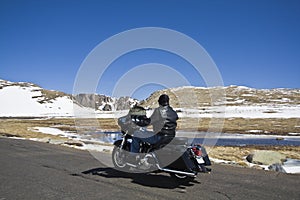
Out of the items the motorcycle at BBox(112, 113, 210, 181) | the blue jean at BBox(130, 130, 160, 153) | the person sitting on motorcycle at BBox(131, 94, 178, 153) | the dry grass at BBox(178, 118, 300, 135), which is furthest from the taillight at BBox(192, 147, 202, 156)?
the dry grass at BBox(178, 118, 300, 135)

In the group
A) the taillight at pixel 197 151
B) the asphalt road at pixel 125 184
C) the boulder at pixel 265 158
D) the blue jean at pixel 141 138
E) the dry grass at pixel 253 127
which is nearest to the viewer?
the asphalt road at pixel 125 184

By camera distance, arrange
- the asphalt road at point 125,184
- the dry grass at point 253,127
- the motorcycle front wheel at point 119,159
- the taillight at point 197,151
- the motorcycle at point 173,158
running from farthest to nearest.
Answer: the dry grass at point 253,127
the motorcycle front wheel at point 119,159
the taillight at point 197,151
the motorcycle at point 173,158
the asphalt road at point 125,184

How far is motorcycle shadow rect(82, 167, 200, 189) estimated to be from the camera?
757cm

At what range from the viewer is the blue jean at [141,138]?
7.90 meters

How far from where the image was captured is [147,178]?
27.6ft

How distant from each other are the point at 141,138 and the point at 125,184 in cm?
140

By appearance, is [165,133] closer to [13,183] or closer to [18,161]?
[13,183]

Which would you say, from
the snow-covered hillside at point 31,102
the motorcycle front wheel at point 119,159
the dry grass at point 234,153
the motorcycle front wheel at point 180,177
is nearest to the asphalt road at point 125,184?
the motorcycle front wheel at point 180,177

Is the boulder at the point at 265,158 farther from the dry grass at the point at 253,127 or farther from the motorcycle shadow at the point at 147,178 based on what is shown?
the dry grass at the point at 253,127

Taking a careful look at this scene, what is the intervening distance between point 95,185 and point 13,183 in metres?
2.21

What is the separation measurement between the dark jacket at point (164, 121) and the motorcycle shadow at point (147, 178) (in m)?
1.38

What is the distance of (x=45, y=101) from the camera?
149 meters

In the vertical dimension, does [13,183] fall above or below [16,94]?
below

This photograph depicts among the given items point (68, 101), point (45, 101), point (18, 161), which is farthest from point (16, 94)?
point (18, 161)
